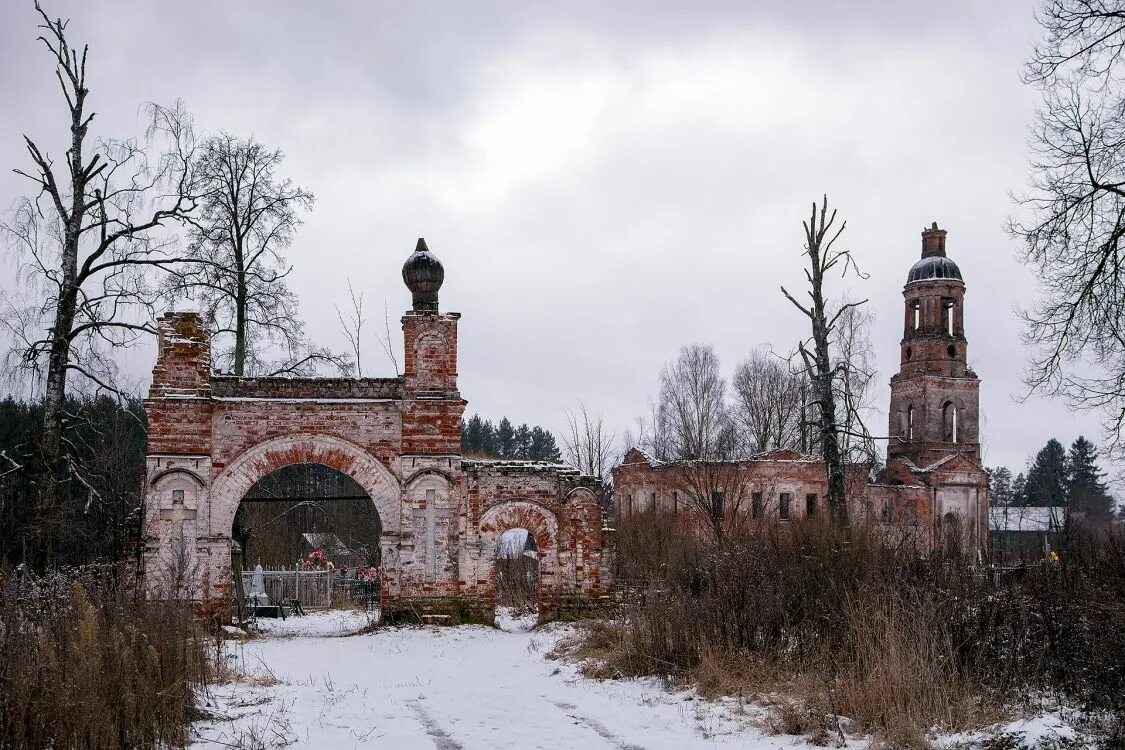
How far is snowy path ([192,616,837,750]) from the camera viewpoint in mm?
8156

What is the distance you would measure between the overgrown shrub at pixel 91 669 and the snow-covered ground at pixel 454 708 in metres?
0.50

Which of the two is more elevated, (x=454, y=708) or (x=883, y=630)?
(x=883, y=630)

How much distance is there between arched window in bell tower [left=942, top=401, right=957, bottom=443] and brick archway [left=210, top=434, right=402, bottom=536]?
35534 millimetres

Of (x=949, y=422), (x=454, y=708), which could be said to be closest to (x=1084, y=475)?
(x=949, y=422)

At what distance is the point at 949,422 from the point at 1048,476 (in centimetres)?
3536

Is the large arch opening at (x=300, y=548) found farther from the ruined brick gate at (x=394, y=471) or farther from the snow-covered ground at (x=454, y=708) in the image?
the snow-covered ground at (x=454, y=708)

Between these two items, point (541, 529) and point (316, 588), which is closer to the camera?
point (541, 529)

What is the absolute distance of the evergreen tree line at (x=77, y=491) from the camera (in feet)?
55.0

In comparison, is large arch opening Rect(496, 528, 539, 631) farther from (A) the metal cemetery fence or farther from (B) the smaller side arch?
(A) the metal cemetery fence

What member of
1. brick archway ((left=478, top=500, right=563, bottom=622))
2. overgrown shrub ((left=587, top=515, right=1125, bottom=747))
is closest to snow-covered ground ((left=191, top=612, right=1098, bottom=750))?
overgrown shrub ((left=587, top=515, right=1125, bottom=747))

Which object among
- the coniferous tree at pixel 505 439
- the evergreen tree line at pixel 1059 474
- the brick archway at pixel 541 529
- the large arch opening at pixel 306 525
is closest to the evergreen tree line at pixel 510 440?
the coniferous tree at pixel 505 439

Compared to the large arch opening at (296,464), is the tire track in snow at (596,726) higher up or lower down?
lower down

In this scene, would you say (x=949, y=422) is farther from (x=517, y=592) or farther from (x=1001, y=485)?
(x=1001, y=485)

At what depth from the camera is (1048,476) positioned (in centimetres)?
7581
